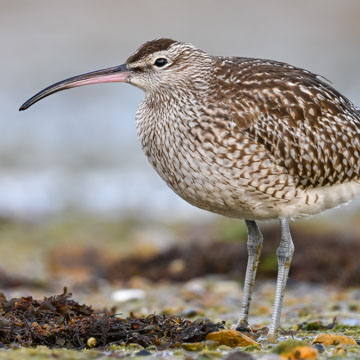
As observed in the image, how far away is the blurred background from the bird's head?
4.22m

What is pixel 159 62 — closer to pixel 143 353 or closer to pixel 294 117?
pixel 294 117

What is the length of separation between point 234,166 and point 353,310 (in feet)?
9.66

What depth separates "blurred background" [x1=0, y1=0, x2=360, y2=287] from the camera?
56.6 feet

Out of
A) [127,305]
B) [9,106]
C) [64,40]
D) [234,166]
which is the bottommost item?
[127,305]

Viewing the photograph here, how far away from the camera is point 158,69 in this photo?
382 inches

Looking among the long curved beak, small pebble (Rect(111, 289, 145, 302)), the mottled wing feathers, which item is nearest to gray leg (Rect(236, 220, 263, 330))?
the mottled wing feathers

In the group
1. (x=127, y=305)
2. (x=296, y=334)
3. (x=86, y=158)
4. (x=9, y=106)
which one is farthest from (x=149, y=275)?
(x=9, y=106)

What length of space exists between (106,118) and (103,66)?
712cm

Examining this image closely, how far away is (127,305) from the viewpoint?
11.5 meters

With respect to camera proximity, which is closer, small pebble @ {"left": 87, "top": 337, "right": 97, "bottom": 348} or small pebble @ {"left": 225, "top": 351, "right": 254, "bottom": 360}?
small pebble @ {"left": 225, "top": 351, "right": 254, "bottom": 360}

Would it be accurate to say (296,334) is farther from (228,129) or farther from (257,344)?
(228,129)

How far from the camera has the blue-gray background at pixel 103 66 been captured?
21.5m

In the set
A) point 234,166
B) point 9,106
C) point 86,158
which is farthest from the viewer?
point 9,106

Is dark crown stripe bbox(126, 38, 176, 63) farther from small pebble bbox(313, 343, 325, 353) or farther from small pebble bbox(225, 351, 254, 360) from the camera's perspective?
small pebble bbox(225, 351, 254, 360)
